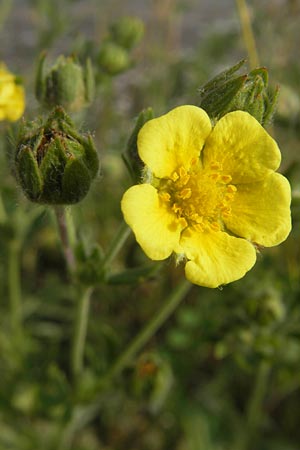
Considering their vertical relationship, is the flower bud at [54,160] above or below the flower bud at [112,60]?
above

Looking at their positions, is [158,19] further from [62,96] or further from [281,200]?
[281,200]

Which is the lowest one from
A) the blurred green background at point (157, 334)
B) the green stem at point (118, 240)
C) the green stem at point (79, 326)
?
the blurred green background at point (157, 334)

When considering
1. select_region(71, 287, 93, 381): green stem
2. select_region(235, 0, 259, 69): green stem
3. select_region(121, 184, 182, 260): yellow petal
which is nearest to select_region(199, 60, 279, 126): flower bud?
select_region(121, 184, 182, 260): yellow petal

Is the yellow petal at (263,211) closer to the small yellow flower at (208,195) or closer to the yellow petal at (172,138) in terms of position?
the small yellow flower at (208,195)

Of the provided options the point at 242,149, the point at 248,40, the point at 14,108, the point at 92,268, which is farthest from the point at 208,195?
the point at 248,40

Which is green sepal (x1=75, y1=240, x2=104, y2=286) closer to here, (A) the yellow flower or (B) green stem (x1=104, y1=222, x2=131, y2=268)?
(B) green stem (x1=104, y1=222, x2=131, y2=268)

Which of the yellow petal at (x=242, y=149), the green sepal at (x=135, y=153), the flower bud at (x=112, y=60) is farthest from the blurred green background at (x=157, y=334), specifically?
the yellow petal at (x=242, y=149)
